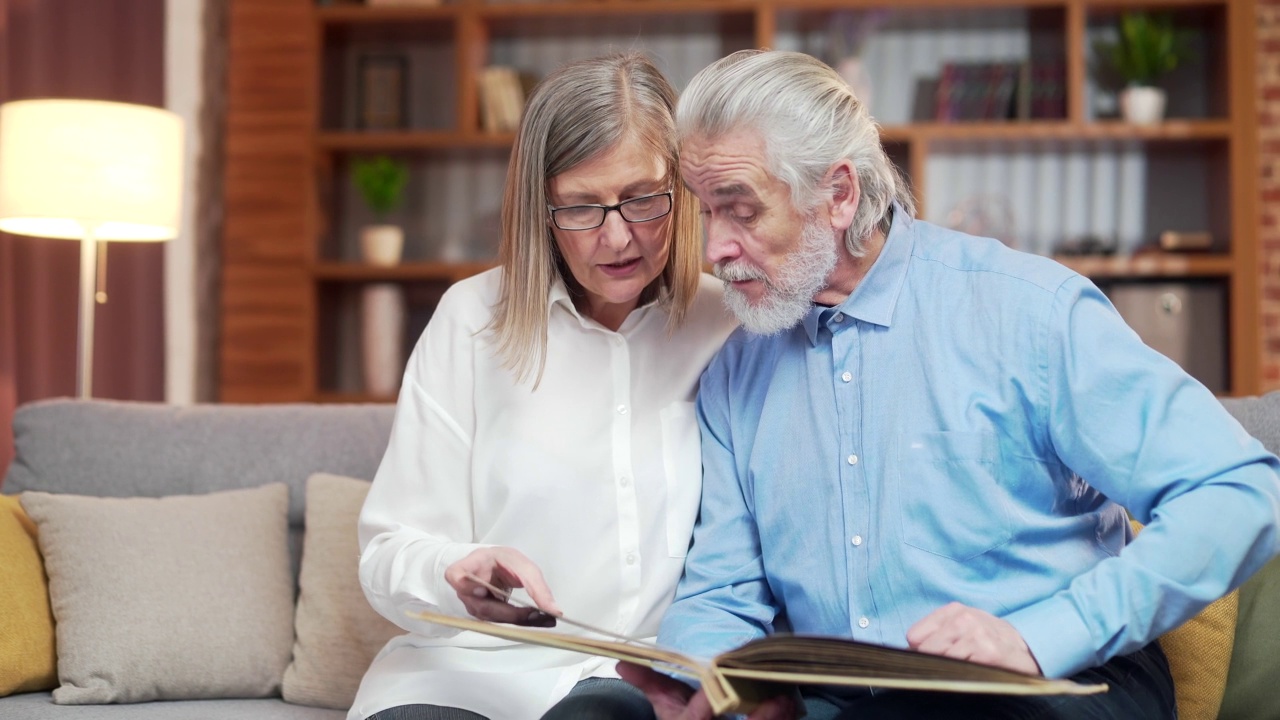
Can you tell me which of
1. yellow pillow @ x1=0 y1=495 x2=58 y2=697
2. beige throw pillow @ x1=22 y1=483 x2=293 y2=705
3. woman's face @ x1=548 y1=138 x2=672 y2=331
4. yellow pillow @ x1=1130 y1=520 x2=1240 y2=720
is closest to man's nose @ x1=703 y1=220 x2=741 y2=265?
woman's face @ x1=548 y1=138 x2=672 y2=331

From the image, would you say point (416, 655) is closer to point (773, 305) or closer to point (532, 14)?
point (773, 305)

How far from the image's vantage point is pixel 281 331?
4.15 meters

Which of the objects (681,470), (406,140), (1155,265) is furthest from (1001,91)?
(681,470)

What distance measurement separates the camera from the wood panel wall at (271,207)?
13.6ft

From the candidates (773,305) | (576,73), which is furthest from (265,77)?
(773,305)

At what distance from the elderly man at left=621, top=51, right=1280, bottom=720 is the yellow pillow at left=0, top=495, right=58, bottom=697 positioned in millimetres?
1054

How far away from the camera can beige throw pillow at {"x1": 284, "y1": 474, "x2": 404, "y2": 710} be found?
1.96m

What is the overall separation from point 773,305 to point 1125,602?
0.50 meters

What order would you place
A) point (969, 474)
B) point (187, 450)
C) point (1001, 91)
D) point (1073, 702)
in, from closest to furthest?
point (1073, 702), point (969, 474), point (187, 450), point (1001, 91)

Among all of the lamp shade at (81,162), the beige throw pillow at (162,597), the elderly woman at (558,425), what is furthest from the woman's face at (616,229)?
the lamp shade at (81,162)

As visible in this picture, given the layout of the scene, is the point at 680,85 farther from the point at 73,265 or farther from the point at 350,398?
the point at 73,265

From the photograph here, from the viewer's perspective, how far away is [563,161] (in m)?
1.52

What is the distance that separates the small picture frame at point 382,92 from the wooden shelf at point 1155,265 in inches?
89.5

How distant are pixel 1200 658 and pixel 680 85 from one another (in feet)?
10.1
